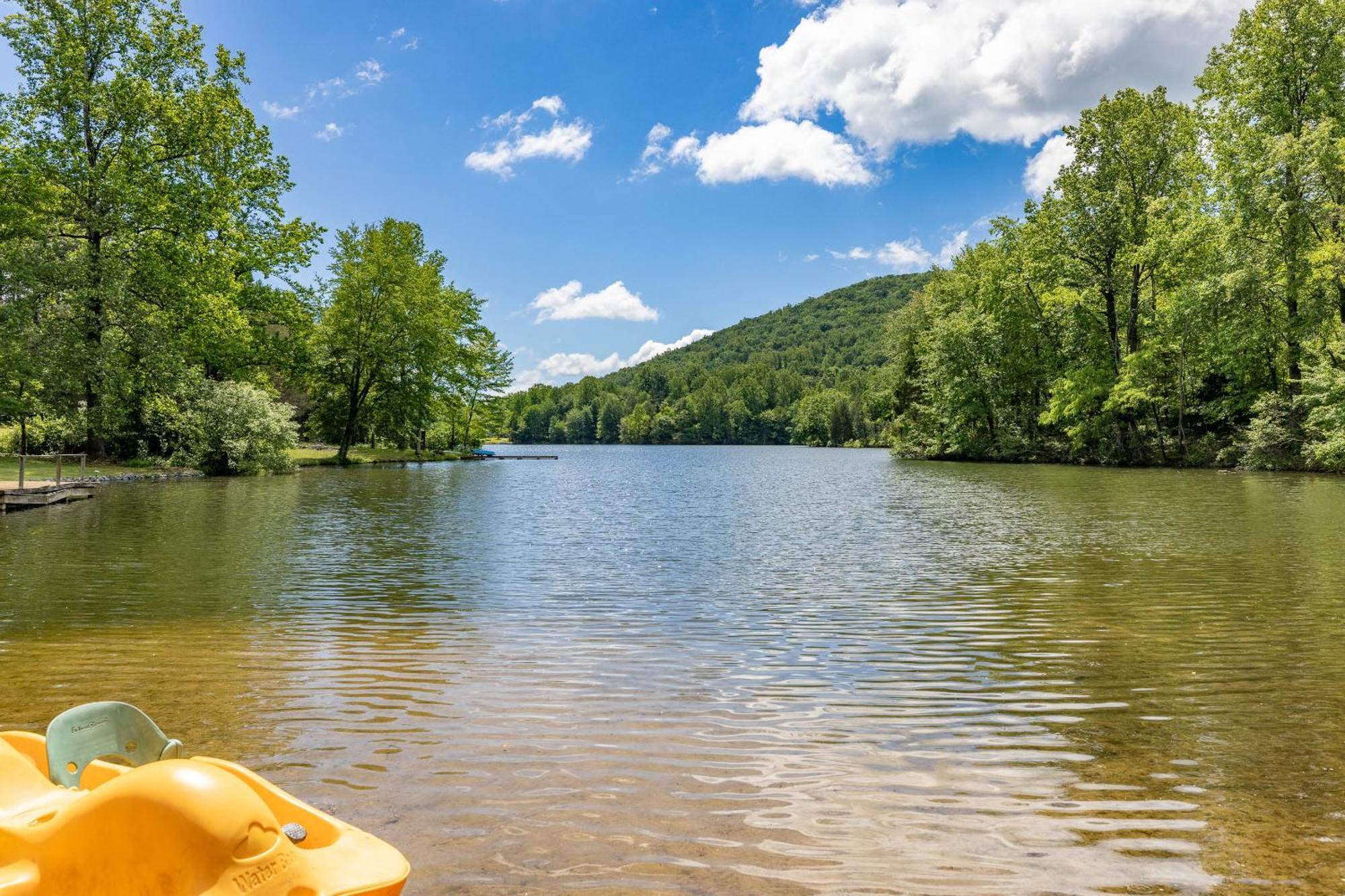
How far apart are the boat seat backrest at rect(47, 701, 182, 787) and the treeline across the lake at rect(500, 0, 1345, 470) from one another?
38760mm

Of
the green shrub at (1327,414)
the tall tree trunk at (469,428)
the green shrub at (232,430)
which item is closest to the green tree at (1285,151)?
the green shrub at (1327,414)

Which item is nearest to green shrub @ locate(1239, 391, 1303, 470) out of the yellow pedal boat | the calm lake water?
the calm lake water

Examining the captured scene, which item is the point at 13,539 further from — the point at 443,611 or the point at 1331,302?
the point at 1331,302

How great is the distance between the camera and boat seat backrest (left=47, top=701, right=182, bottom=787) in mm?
2545

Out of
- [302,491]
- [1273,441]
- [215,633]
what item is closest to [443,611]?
[215,633]

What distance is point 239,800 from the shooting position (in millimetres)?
2135

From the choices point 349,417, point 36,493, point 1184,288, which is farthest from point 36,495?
point 1184,288

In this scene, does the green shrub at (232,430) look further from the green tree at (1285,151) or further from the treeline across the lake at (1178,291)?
the green tree at (1285,151)

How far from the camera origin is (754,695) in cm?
621

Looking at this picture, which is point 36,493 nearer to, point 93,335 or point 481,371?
point 93,335

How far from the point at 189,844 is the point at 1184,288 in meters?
46.7

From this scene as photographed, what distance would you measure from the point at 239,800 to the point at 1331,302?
142 ft

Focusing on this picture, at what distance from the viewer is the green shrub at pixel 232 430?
3534 cm

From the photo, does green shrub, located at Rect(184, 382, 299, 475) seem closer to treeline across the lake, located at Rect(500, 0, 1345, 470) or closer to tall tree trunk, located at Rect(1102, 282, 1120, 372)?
treeline across the lake, located at Rect(500, 0, 1345, 470)
